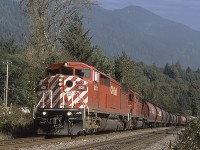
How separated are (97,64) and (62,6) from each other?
8216mm

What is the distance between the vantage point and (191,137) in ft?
42.8

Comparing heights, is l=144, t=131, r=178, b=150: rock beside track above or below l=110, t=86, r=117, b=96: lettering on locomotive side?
below

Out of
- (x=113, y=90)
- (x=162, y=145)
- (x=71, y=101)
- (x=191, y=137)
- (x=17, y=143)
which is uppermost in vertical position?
(x=113, y=90)

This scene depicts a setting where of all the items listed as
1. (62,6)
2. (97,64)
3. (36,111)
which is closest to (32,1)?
(62,6)

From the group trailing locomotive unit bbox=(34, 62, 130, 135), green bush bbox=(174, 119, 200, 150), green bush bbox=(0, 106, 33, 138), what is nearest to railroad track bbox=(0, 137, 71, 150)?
trailing locomotive unit bbox=(34, 62, 130, 135)

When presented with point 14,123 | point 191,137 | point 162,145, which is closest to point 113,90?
point 14,123

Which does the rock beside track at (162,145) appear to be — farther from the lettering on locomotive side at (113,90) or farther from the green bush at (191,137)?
the lettering on locomotive side at (113,90)

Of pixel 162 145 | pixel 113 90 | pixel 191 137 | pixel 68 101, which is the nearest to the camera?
pixel 191 137

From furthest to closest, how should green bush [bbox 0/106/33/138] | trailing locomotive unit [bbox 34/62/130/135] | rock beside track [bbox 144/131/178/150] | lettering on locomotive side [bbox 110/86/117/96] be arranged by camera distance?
lettering on locomotive side [bbox 110/86/117/96], green bush [bbox 0/106/33/138], trailing locomotive unit [bbox 34/62/130/135], rock beside track [bbox 144/131/178/150]

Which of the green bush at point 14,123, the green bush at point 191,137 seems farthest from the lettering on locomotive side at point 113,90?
the green bush at point 191,137

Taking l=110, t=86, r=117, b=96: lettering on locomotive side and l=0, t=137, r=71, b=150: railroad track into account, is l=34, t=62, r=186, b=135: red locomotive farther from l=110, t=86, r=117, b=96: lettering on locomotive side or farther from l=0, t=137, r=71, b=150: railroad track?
l=110, t=86, r=117, b=96: lettering on locomotive side

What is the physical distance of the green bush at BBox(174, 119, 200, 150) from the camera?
1259cm

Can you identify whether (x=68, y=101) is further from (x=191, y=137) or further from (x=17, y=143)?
(x=191, y=137)

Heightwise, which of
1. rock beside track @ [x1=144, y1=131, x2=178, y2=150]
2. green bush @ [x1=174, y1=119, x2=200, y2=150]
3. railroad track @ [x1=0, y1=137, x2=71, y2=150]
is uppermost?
green bush @ [x1=174, y1=119, x2=200, y2=150]
